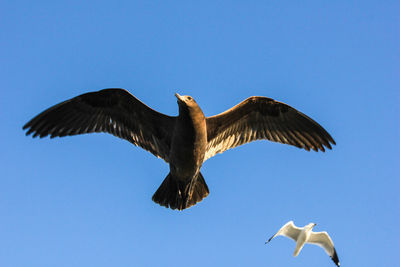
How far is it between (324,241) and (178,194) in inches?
171

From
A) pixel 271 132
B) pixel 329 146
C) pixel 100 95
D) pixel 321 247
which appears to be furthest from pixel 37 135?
pixel 321 247

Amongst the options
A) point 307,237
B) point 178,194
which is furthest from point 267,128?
point 307,237

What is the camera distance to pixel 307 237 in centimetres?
1191

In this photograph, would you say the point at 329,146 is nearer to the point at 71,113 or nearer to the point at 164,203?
the point at 164,203

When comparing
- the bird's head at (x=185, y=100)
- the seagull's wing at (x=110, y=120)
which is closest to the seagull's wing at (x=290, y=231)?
the seagull's wing at (x=110, y=120)

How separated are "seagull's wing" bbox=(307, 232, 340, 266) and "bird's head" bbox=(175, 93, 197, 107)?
17.1 ft

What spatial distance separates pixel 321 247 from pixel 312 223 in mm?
646

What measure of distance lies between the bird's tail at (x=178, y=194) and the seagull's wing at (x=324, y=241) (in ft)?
11.3

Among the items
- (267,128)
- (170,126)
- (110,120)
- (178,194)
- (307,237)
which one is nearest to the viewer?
(170,126)

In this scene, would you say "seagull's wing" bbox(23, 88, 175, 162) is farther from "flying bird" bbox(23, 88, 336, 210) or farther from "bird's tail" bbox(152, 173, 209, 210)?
"bird's tail" bbox(152, 173, 209, 210)

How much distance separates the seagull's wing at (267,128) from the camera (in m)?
10.3

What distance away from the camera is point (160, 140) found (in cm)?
1019

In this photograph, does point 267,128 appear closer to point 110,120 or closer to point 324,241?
point 110,120

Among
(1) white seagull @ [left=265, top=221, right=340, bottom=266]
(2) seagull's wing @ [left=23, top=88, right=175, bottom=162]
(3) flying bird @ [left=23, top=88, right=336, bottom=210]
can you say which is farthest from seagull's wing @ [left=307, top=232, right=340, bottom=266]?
(2) seagull's wing @ [left=23, top=88, right=175, bottom=162]
